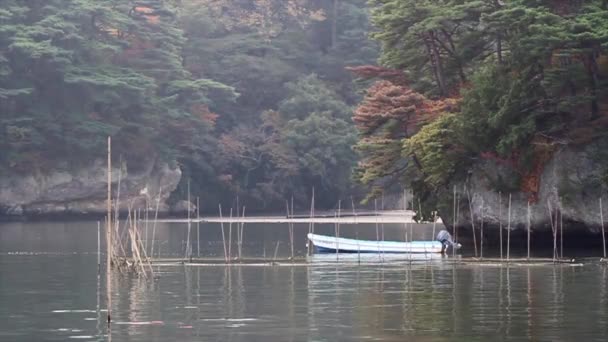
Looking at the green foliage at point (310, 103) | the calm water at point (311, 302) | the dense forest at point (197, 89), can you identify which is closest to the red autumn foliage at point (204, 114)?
the dense forest at point (197, 89)

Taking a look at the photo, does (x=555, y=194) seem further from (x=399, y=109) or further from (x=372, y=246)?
(x=399, y=109)

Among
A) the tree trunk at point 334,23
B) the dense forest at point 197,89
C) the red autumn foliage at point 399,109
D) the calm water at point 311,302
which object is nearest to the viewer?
the calm water at point 311,302

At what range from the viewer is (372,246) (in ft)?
158

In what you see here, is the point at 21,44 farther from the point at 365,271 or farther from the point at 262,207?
the point at 365,271

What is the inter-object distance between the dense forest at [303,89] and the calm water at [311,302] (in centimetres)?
691

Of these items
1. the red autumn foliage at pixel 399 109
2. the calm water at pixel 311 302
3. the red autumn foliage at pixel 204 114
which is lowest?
the calm water at pixel 311 302

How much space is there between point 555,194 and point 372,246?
245 inches

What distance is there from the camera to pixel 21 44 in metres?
72.1

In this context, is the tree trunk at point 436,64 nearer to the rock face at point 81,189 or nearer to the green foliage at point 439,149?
the green foliage at point 439,149

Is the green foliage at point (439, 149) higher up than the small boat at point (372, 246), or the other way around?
the green foliage at point (439, 149)

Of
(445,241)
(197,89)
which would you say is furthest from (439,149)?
(197,89)

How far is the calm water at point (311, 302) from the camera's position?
82.8 feet

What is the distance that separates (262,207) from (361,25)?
13.4 meters

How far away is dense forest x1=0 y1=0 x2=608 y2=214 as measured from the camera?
46.4m
